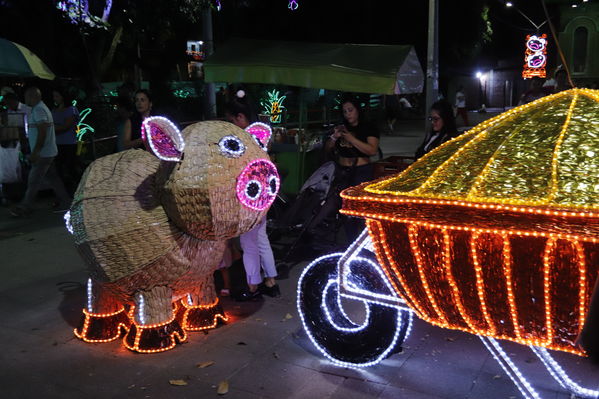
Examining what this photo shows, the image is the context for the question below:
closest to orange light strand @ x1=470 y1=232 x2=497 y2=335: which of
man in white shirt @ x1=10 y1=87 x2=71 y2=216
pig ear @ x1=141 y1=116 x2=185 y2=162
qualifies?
pig ear @ x1=141 y1=116 x2=185 y2=162

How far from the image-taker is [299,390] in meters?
3.46

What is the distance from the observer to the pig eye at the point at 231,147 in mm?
3555

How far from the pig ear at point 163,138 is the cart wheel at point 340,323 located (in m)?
1.14

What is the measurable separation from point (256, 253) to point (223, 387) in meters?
1.46

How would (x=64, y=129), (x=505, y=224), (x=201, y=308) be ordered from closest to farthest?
(x=505, y=224) → (x=201, y=308) → (x=64, y=129)

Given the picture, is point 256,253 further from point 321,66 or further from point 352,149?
point 321,66

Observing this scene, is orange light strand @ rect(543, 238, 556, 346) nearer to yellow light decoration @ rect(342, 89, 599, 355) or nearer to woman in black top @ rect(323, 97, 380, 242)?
yellow light decoration @ rect(342, 89, 599, 355)

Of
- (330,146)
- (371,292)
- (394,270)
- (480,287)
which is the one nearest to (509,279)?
(480,287)

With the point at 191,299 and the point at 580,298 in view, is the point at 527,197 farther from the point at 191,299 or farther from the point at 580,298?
the point at 191,299

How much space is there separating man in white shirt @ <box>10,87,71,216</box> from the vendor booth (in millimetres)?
2284

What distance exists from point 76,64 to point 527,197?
18.4m

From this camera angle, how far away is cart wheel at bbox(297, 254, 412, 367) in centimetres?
357

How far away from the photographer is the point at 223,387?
11.5ft

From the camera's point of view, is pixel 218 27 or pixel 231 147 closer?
pixel 231 147
